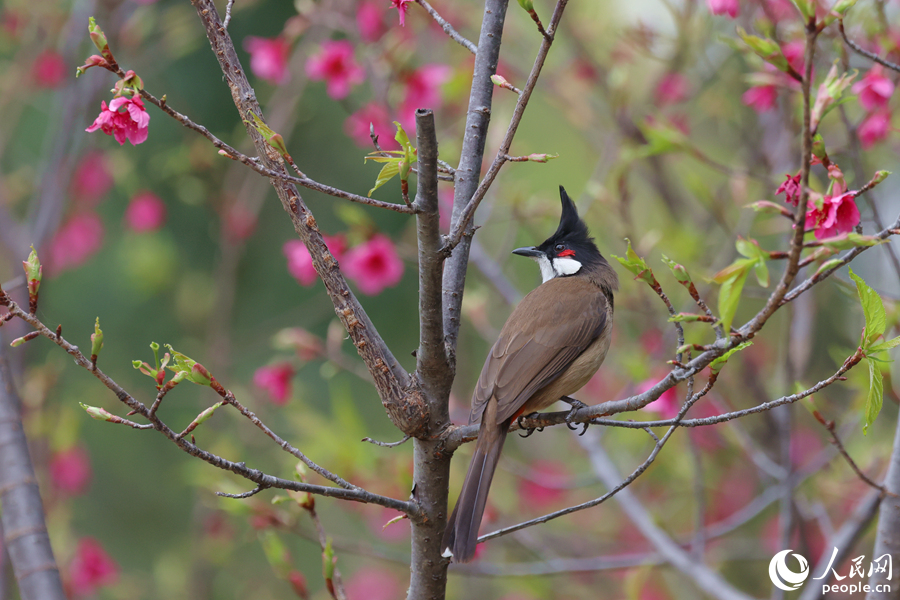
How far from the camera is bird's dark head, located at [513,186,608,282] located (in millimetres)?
2939

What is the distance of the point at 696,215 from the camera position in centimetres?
418

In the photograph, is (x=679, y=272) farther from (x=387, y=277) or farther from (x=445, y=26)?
(x=387, y=277)

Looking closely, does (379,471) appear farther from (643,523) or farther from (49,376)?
(49,376)

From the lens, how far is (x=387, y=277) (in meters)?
→ 3.06

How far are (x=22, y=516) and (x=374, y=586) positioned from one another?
12.2 feet

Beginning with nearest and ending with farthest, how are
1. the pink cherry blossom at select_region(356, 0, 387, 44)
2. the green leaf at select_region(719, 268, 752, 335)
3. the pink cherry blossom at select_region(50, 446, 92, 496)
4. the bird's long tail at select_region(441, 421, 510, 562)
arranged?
the green leaf at select_region(719, 268, 752, 335) → the bird's long tail at select_region(441, 421, 510, 562) → the pink cherry blossom at select_region(356, 0, 387, 44) → the pink cherry blossom at select_region(50, 446, 92, 496)

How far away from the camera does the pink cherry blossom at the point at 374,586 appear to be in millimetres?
4910

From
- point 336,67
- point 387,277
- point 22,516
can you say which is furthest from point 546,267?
point 22,516

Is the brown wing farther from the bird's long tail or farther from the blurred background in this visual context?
the blurred background

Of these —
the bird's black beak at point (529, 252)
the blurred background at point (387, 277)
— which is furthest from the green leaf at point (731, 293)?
the bird's black beak at point (529, 252)

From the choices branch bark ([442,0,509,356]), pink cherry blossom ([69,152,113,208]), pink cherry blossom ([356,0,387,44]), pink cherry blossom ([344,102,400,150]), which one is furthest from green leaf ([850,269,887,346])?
pink cherry blossom ([69,152,113,208])

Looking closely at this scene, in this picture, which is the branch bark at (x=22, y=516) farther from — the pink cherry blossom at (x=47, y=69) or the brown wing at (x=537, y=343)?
the pink cherry blossom at (x=47, y=69)

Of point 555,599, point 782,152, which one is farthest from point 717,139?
point 555,599

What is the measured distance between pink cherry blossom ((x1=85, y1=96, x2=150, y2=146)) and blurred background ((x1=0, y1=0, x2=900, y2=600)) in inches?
36.8
